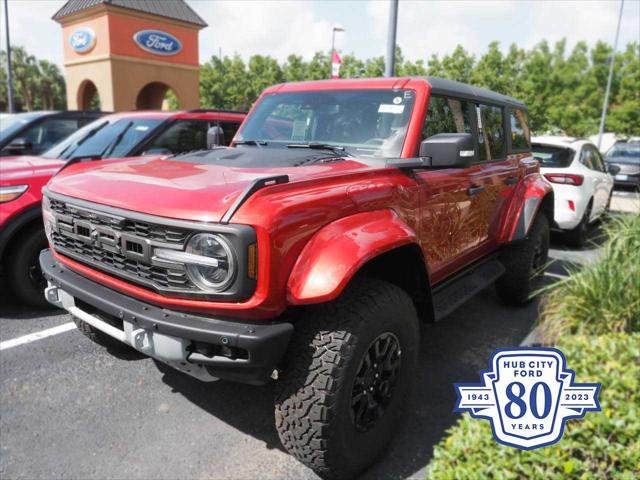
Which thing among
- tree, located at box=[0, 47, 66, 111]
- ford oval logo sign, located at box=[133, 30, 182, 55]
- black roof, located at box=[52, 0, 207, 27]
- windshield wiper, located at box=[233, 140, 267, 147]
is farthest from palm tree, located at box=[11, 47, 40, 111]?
windshield wiper, located at box=[233, 140, 267, 147]

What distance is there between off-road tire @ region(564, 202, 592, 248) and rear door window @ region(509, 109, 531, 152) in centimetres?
283

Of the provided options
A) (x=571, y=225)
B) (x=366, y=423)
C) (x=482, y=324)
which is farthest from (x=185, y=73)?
(x=366, y=423)

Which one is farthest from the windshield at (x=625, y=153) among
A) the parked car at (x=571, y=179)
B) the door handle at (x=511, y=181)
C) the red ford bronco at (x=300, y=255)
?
the red ford bronco at (x=300, y=255)

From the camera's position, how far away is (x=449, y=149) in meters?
2.83

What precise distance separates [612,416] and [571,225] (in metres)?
6.00

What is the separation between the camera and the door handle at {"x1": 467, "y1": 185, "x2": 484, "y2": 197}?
3646 mm

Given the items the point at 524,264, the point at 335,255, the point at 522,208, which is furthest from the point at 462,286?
the point at 335,255

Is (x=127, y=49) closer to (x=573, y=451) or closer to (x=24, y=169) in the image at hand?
(x=24, y=169)

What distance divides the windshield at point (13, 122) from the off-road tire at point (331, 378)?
597 cm

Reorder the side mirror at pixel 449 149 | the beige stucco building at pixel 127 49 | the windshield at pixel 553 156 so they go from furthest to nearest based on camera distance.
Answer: the beige stucco building at pixel 127 49 → the windshield at pixel 553 156 → the side mirror at pixel 449 149

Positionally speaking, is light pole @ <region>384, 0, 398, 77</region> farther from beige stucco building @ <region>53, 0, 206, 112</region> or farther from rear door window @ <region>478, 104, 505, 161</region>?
beige stucco building @ <region>53, 0, 206, 112</region>

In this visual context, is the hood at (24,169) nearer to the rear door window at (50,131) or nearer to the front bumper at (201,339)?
the rear door window at (50,131)

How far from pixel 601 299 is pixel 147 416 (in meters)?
3.23

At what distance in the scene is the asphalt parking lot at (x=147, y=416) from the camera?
258cm
